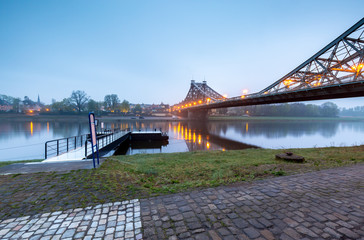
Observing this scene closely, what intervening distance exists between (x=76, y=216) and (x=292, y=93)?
28.8m

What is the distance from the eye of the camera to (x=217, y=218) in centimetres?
285

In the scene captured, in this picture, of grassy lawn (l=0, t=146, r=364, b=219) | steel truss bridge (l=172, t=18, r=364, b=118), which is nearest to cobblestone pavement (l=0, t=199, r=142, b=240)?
grassy lawn (l=0, t=146, r=364, b=219)

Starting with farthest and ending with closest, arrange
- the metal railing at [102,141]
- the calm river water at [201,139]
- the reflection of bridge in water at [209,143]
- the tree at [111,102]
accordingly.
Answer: the tree at [111,102] → the reflection of bridge in water at [209,143] → the calm river water at [201,139] → the metal railing at [102,141]

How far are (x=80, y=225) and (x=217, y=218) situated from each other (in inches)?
93.8

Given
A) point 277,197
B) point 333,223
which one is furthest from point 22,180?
point 333,223

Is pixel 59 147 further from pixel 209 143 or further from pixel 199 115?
pixel 199 115

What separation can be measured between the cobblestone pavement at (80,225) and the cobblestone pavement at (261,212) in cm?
29

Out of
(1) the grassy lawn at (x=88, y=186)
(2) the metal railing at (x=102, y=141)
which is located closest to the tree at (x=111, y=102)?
(2) the metal railing at (x=102, y=141)

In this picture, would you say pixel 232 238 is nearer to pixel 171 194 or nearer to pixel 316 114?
pixel 171 194

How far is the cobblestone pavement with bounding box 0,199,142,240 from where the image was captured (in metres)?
2.50

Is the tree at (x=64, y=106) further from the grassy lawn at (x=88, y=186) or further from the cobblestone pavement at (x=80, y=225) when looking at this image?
the cobblestone pavement at (x=80, y=225)

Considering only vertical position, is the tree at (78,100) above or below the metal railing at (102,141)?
above

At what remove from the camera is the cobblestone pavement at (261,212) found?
8.05 ft

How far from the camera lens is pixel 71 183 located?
4.35 metres
